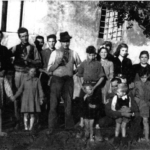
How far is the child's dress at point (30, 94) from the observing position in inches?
339

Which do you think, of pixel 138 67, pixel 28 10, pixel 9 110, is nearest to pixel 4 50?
pixel 9 110

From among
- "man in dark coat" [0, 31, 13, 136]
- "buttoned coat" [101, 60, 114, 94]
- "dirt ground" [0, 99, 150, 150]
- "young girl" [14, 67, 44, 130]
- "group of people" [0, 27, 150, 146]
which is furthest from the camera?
"buttoned coat" [101, 60, 114, 94]

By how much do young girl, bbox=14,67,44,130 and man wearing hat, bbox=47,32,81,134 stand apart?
0.28 metres

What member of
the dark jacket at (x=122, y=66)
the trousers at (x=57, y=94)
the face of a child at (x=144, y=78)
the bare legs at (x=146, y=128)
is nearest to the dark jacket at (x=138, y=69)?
the face of a child at (x=144, y=78)

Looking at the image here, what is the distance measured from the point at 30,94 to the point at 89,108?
1189mm

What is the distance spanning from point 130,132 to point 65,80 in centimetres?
159

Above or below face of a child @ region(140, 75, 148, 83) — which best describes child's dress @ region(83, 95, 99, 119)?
below

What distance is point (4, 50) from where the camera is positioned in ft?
28.5

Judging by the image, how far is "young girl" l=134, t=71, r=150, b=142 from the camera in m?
8.55

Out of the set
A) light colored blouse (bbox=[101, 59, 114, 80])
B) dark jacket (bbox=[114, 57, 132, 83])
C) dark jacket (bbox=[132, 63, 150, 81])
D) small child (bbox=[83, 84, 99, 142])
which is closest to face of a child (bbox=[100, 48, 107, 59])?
light colored blouse (bbox=[101, 59, 114, 80])

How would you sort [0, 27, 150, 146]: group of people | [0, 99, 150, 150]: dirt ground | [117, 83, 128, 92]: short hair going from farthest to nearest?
1. [0, 27, 150, 146]: group of people
2. [117, 83, 128, 92]: short hair
3. [0, 99, 150, 150]: dirt ground

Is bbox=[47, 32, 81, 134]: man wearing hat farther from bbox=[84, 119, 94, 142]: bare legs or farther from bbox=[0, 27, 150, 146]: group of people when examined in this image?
bbox=[84, 119, 94, 142]: bare legs

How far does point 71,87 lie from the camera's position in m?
8.94

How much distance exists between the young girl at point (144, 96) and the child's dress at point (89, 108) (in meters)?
0.85
